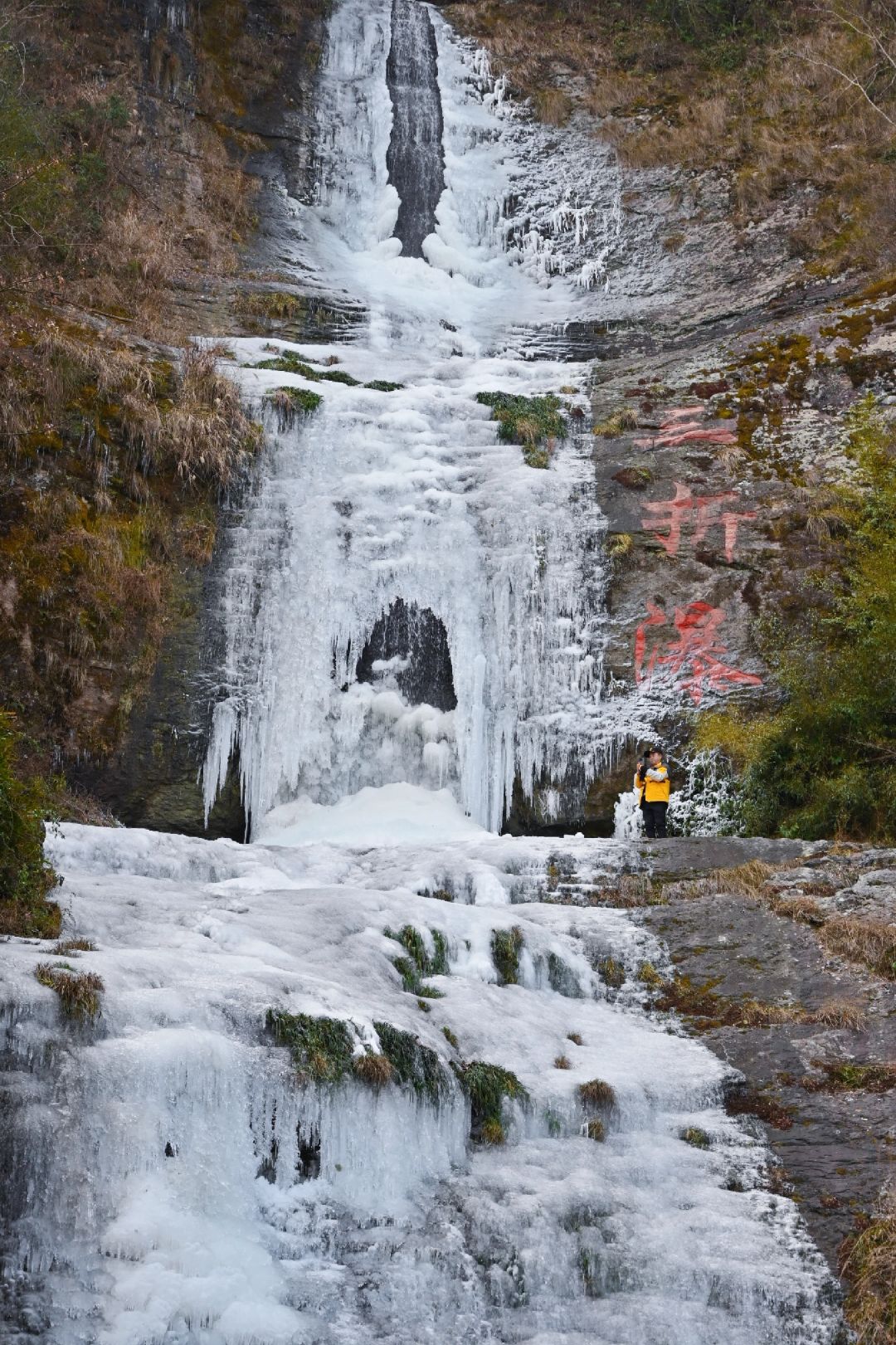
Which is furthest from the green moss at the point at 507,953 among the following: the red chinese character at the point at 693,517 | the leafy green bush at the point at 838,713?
the red chinese character at the point at 693,517

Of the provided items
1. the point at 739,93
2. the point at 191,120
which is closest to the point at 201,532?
the point at 191,120

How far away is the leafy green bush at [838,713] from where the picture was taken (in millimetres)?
9867

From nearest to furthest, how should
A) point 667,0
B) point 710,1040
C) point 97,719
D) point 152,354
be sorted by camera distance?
point 710,1040
point 97,719
point 152,354
point 667,0

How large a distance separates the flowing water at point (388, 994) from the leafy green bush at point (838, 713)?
1.69 metres

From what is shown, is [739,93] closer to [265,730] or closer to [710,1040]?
[265,730]

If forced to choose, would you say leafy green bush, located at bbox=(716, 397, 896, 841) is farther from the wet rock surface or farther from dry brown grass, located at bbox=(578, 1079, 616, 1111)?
dry brown grass, located at bbox=(578, 1079, 616, 1111)

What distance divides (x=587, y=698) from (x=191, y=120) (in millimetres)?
13391

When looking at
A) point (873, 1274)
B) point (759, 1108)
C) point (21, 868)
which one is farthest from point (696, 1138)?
point (21, 868)

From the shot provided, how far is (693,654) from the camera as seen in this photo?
12.5 meters

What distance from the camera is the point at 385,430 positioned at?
47.1 ft

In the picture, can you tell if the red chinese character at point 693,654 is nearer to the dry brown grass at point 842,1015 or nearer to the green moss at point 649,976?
the green moss at point 649,976

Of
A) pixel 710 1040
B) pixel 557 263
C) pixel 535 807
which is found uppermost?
pixel 557 263

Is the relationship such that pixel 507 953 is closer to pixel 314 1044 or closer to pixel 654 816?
pixel 314 1044

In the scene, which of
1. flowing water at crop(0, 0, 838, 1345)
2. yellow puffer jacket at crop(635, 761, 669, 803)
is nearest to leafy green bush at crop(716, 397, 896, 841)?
yellow puffer jacket at crop(635, 761, 669, 803)
